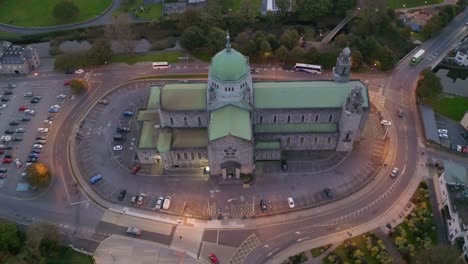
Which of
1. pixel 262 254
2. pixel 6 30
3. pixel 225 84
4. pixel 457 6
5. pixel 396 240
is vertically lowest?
pixel 262 254

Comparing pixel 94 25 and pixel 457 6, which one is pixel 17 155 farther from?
pixel 457 6

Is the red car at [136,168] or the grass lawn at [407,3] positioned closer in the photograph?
the red car at [136,168]

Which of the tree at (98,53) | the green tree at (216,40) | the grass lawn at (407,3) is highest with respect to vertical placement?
the grass lawn at (407,3)

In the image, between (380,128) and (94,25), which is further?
(94,25)

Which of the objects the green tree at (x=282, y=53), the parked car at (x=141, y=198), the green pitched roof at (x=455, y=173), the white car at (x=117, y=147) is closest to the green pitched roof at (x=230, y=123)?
the parked car at (x=141, y=198)

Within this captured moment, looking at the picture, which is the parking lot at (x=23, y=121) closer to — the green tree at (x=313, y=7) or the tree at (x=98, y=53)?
the tree at (x=98, y=53)

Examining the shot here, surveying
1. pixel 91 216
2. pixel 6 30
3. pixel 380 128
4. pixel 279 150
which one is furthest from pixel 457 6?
pixel 6 30

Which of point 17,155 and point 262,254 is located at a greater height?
point 17,155
